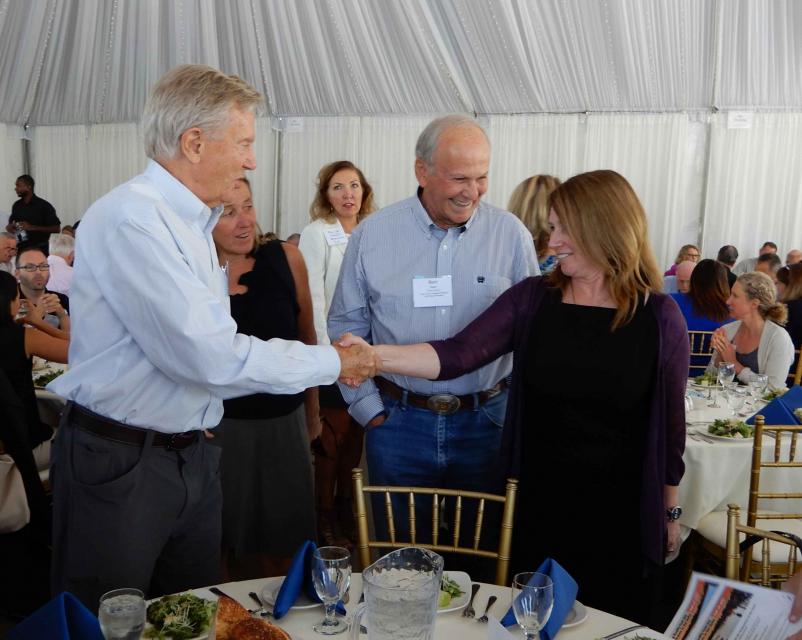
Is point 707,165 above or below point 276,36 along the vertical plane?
below

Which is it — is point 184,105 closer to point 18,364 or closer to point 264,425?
point 264,425

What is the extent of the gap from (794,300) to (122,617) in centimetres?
541

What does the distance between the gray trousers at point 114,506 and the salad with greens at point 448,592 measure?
0.73m

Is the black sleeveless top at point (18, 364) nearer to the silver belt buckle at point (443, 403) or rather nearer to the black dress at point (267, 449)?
the black dress at point (267, 449)

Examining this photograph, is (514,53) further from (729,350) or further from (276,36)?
(729,350)

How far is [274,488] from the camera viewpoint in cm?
326

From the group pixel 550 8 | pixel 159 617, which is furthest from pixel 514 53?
pixel 159 617

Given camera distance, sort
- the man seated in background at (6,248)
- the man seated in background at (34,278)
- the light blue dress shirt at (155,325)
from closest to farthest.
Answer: the light blue dress shirt at (155,325)
the man seated in background at (34,278)
the man seated in background at (6,248)

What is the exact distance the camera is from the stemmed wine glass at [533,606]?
1472 mm

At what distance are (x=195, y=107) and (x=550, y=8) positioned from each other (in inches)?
343

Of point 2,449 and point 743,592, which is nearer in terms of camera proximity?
point 743,592

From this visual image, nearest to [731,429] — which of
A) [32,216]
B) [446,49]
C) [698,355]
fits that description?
[698,355]

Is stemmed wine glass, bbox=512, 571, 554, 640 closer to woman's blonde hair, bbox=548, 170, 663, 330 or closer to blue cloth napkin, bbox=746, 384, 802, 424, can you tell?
woman's blonde hair, bbox=548, 170, 663, 330

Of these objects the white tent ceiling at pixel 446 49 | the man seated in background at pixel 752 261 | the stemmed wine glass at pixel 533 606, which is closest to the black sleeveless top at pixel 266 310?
the stemmed wine glass at pixel 533 606
